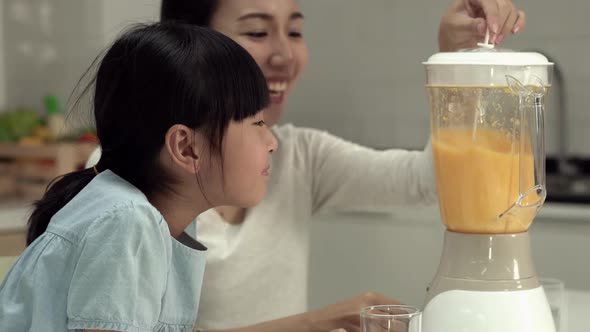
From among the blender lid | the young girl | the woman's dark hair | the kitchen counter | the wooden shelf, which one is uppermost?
the woman's dark hair

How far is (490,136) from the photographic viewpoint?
3.10 ft

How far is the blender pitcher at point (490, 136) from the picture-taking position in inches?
35.0

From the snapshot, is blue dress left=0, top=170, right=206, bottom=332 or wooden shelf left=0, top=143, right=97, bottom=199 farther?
wooden shelf left=0, top=143, right=97, bottom=199

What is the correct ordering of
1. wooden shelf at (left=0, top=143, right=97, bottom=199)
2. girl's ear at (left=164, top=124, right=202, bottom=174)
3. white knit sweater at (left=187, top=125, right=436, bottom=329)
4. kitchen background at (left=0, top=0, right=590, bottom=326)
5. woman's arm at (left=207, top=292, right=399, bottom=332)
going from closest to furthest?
girl's ear at (left=164, top=124, right=202, bottom=174), woman's arm at (left=207, top=292, right=399, bottom=332), white knit sweater at (left=187, top=125, right=436, bottom=329), kitchen background at (left=0, top=0, right=590, bottom=326), wooden shelf at (left=0, top=143, right=97, bottom=199)

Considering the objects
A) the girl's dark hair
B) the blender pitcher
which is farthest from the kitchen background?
the blender pitcher

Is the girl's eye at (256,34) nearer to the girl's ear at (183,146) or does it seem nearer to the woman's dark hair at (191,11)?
the woman's dark hair at (191,11)

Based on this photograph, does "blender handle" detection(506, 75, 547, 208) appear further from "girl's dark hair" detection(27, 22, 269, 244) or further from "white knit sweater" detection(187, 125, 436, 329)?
"white knit sweater" detection(187, 125, 436, 329)

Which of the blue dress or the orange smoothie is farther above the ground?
the orange smoothie

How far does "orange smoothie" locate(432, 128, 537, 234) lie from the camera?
915mm

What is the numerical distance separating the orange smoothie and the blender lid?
9 centimetres


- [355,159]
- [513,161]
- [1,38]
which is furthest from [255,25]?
[1,38]

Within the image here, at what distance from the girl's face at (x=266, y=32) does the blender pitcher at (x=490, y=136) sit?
41 centimetres

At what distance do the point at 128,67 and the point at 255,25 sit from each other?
0.45 metres

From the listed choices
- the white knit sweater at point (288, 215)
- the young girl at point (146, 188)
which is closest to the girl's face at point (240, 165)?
the young girl at point (146, 188)
